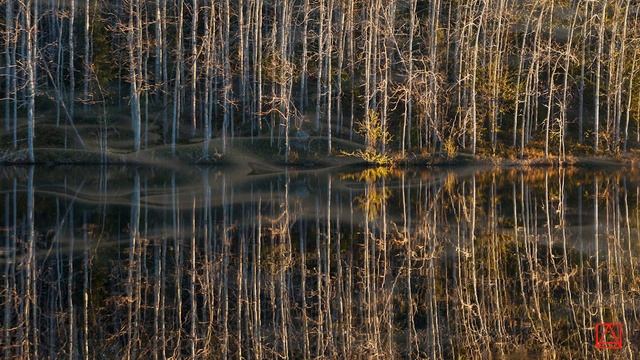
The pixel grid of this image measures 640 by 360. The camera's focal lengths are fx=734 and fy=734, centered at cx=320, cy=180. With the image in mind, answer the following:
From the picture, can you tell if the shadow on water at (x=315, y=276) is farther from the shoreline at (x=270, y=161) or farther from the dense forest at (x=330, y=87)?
the dense forest at (x=330, y=87)

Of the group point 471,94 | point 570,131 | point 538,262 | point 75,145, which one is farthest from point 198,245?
point 570,131

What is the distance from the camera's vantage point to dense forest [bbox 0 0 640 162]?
145 ft

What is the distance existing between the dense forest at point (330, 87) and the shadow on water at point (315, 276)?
20.5m

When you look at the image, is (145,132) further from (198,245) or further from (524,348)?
(524,348)

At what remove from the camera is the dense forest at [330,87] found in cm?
4406

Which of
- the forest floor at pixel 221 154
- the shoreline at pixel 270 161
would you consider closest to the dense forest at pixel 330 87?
the forest floor at pixel 221 154

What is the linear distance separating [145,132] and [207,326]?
36.1m

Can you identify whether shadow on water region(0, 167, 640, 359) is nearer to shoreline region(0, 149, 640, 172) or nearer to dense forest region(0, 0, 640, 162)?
shoreline region(0, 149, 640, 172)

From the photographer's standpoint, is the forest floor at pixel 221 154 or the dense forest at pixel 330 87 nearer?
the forest floor at pixel 221 154

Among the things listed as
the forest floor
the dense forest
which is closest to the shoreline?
the forest floor

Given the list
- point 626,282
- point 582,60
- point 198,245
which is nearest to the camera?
point 626,282

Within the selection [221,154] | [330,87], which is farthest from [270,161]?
[330,87]

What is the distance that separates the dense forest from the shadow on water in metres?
20.5

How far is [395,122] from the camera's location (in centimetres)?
4950
